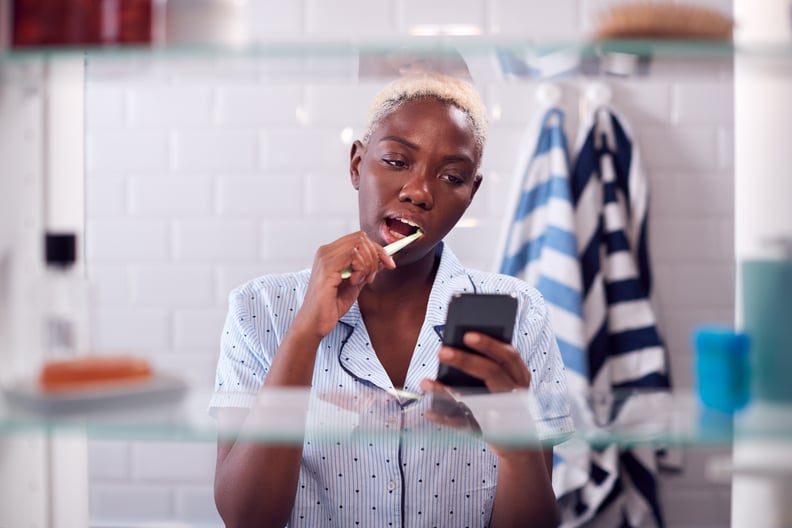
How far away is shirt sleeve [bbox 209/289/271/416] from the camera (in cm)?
85

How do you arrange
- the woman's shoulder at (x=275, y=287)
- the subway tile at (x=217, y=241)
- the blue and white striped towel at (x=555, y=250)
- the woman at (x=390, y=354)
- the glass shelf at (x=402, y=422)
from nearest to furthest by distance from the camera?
the glass shelf at (x=402, y=422)
the woman at (x=390, y=354)
the woman's shoulder at (x=275, y=287)
the blue and white striped towel at (x=555, y=250)
the subway tile at (x=217, y=241)

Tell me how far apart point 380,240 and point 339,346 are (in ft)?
0.54

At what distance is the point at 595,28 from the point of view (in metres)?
0.59

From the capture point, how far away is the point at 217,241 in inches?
59.1

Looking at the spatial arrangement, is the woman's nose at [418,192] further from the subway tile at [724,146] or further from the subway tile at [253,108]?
the subway tile at [724,146]

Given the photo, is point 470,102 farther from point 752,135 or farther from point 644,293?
point 644,293

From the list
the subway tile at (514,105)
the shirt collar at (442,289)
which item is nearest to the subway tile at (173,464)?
the shirt collar at (442,289)

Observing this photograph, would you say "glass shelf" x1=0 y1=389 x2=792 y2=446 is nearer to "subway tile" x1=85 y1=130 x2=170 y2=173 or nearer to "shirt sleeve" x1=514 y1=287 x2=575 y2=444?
"shirt sleeve" x1=514 y1=287 x2=575 y2=444

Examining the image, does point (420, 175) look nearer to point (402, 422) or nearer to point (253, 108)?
point (402, 422)

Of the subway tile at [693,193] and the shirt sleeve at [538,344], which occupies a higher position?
the subway tile at [693,193]

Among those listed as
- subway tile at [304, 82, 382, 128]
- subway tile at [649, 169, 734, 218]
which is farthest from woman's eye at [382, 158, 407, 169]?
subway tile at [649, 169, 734, 218]

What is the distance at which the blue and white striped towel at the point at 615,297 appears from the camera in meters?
1.42

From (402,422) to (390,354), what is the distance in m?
0.36

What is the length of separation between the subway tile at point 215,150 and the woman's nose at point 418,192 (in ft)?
2.49
